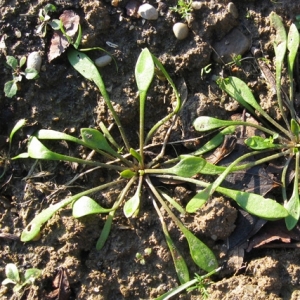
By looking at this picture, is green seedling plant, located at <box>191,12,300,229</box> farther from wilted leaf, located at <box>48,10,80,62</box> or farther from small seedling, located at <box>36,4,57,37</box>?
small seedling, located at <box>36,4,57,37</box>

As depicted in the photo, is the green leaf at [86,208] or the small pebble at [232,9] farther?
the small pebble at [232,9]

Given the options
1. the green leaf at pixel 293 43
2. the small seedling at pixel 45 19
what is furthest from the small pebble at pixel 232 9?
the small seedling at pixel 45 19

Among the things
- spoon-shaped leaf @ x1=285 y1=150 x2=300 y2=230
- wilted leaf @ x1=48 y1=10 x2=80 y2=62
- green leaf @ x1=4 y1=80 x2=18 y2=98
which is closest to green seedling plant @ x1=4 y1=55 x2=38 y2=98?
green leaf @ x1=4 y1=80 x2=18 y2=98

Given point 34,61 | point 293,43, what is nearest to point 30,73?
point 34,61

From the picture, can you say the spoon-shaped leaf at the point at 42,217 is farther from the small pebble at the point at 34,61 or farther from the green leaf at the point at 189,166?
the small pebble at the point at 34,61

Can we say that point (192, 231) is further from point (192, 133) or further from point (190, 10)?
point (190, 10)

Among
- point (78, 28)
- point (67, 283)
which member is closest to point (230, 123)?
point (78, 28)
